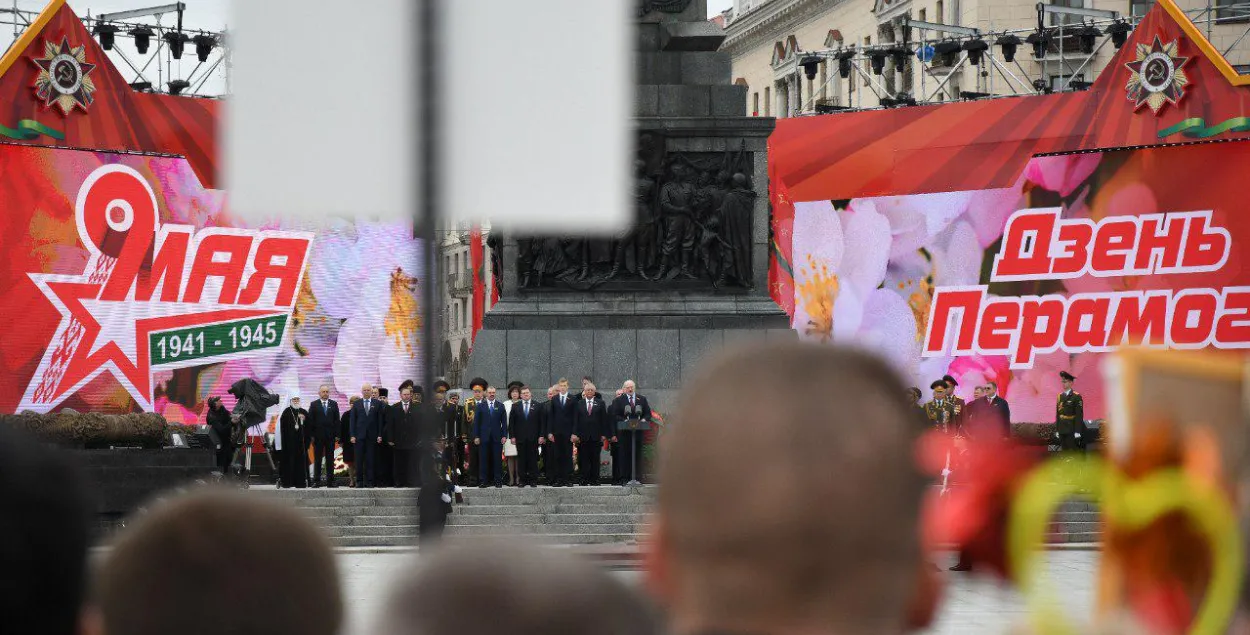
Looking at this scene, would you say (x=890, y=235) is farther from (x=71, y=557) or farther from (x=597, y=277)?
(x=71, y=557)

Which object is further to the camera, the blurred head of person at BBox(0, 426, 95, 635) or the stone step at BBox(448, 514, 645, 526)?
the stone step at BBox(448, 514, 645, 526)

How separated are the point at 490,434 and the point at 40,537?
2229 centimetres

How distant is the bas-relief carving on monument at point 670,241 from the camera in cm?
2672

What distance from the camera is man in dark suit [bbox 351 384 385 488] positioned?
985 inches

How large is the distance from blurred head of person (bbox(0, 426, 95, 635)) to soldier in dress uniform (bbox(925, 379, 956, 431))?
21.5m

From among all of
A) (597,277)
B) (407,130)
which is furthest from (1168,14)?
(407,130)

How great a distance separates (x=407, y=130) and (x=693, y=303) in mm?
23067

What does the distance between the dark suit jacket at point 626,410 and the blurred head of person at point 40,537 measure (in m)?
21.9

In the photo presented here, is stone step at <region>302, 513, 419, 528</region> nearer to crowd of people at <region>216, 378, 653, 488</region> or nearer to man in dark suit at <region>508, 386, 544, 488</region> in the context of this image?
crowd of people at <region>216, 378, 653, 488</region>

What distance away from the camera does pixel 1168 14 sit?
33438mm

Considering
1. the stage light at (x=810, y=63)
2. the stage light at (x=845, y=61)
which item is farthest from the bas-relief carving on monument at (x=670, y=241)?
the stage light at (x=810, y=63)

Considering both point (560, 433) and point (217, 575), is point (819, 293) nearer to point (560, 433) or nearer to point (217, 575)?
point (560, 433)

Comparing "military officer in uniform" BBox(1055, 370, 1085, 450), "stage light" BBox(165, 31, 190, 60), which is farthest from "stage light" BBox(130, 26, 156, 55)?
"military officer in uniform" BBox(1055, 370, 1085, 450)

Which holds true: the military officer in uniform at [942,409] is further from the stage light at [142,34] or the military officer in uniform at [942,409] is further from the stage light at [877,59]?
the stage light at [142,34]
